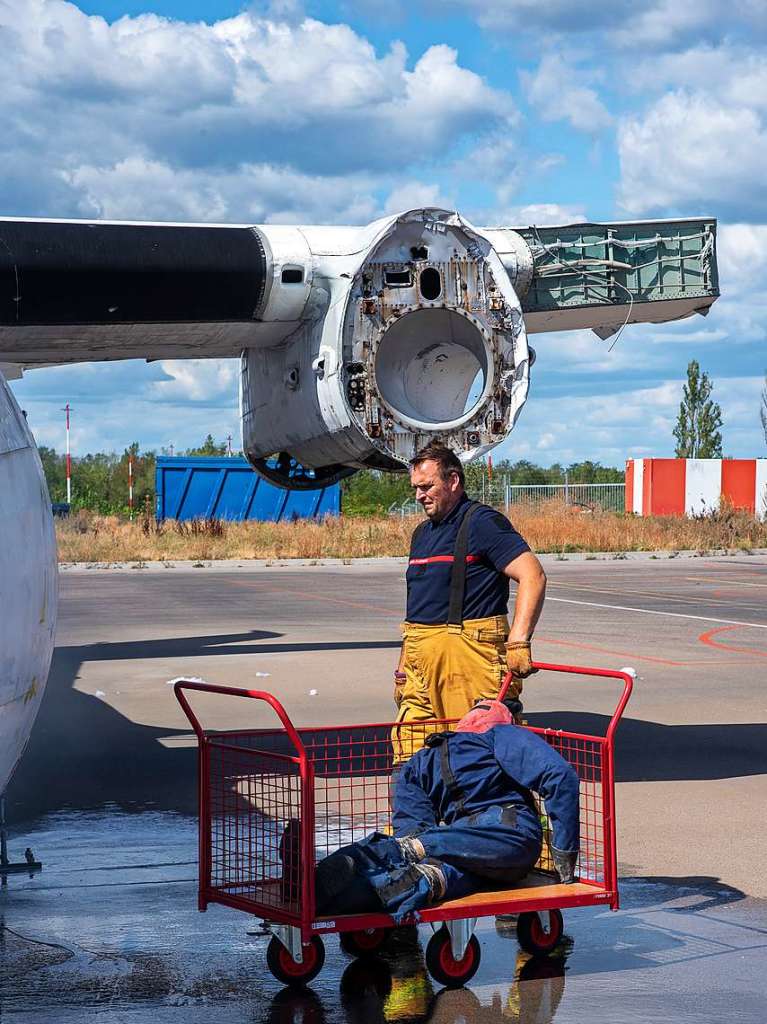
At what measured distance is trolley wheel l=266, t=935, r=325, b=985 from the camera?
541 cm

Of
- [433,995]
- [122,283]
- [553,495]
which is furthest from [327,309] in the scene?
[553,495]

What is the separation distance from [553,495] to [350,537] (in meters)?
15.5

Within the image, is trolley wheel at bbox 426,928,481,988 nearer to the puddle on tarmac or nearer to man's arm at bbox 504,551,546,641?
the puddle on tarmac

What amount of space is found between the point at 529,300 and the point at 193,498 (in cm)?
3507

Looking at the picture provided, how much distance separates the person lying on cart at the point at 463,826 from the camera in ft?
17.4

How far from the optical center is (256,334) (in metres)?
8.38

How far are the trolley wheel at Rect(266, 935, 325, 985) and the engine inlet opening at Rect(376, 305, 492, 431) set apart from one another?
3.07 m

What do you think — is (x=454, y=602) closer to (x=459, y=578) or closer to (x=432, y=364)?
(x=459, y=578)

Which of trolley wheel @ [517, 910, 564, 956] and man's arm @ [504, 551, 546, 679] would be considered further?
man's arm @ [504, 551, 546, 679]

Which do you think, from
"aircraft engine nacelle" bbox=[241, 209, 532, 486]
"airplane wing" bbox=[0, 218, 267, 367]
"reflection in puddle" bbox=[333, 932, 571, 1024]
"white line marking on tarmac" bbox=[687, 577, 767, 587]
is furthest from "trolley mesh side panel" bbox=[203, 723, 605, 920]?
"white line marking on tarmac" bbox=[687, 577, 767, 587]

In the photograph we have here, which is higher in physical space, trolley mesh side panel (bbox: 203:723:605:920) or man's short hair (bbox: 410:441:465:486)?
man's short hair (bbox: 410:441:465:486)

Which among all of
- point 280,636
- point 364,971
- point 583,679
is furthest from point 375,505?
point 364,971

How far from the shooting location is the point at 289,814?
25.5 feet

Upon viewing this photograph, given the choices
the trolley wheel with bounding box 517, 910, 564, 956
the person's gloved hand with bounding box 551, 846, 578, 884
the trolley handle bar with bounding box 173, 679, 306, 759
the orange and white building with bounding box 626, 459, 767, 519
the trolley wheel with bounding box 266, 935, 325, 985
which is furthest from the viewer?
the orange and white building with bounding box 626, 459, 767, 519
